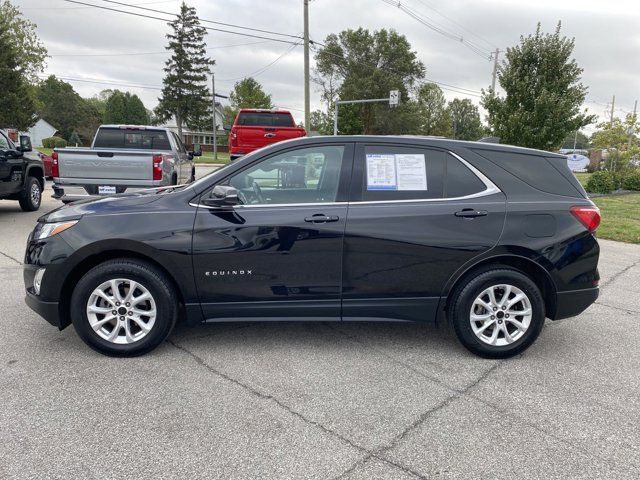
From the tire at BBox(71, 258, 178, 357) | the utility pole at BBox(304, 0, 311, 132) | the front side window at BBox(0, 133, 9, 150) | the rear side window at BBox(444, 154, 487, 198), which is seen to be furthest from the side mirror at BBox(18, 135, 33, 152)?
the utility pole at BBox(304, 0, 311, 132)

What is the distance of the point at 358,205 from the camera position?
359cm

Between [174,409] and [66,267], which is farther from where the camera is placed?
[66,267]

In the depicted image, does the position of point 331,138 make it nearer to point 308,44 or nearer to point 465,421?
point 465,421

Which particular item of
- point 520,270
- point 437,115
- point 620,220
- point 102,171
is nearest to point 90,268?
point 520,270

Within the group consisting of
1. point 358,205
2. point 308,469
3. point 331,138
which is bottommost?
point 308,469

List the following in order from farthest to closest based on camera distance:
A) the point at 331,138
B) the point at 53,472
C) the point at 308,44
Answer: the point at 308,44
the point at 331,138
the point at 53,472

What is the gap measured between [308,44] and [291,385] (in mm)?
20408

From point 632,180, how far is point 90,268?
22195mm

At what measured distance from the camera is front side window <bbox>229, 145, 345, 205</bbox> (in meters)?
3.63

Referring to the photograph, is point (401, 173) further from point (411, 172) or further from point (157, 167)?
point (157, 167)

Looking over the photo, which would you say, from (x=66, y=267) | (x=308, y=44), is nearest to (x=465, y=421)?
(x=66, y=267)

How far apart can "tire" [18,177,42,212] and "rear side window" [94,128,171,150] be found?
156cm

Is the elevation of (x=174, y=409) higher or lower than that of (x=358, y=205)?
lower

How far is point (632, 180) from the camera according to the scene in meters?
19.8
